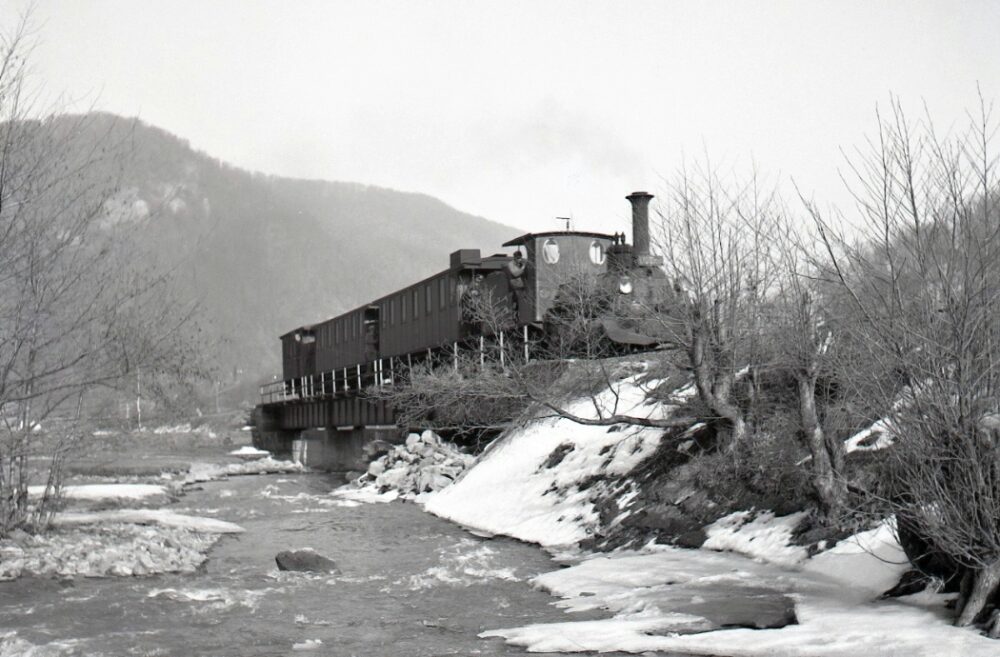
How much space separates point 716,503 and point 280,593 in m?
6.20

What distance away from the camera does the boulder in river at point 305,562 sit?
13.2m

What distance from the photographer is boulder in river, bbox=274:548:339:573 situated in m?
13.2

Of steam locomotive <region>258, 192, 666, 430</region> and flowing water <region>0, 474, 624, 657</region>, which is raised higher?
steam locomotive <region>258, 192, 666, 430</region>

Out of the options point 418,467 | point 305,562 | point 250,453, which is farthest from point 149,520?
point 250,453

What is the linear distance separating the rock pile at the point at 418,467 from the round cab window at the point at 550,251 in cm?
569

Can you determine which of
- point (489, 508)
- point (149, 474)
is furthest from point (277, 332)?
point (489, 508)

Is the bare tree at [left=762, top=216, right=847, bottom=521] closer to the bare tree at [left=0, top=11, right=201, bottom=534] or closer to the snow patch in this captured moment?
the snow patch

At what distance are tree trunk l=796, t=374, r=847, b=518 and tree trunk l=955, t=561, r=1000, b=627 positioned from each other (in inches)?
122

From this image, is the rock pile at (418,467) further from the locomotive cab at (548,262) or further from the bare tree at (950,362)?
the bare tree at (950,362)

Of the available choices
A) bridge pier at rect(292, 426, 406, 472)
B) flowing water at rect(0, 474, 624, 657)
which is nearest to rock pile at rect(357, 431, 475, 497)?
bridge pier at rect(292, 426, 406, 472)

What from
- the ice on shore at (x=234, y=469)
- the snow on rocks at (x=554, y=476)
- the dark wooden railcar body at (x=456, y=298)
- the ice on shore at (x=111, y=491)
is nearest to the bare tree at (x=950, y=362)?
the snow on rocks at (x=554, y=476)

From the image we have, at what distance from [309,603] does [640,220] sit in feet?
48.3

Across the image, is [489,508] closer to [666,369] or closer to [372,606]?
[666,369]

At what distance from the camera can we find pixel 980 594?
24.8ft
